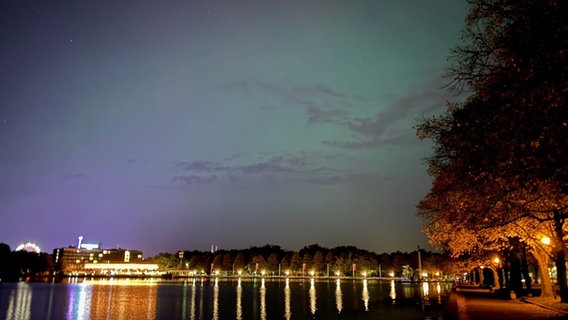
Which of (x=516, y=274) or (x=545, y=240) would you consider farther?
(x=516, y=274)

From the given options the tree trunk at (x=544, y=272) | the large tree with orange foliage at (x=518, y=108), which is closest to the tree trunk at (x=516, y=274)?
the tree trunk at (x=544, y=272)

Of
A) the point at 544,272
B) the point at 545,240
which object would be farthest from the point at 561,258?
the point at 544,272

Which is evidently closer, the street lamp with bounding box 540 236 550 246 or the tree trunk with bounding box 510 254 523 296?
the street lamp with bounding box 540 236 550 246

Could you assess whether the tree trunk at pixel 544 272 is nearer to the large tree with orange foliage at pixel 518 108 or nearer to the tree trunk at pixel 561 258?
the tree trunk at pixel 561 258

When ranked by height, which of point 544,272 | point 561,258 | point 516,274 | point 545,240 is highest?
point 545,240

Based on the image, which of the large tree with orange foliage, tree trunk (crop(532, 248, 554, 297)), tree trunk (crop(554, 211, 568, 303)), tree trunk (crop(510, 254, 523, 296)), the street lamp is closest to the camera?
the large tree with orange foliage

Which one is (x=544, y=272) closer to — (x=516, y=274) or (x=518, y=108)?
(x=516, y=274)

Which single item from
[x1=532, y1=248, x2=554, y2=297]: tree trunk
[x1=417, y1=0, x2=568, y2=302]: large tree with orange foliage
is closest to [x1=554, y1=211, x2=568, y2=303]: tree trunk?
[x1=532, y1=248, x2=554, y2=297]: tree trunk

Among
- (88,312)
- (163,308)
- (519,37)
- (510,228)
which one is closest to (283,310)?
(163,308)

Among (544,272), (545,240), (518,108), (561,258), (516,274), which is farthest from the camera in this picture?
(516,274)

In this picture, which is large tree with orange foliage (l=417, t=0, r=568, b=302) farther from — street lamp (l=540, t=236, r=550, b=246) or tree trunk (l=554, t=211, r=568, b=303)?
street lamp (l=540, t=236, r=550, b=246)

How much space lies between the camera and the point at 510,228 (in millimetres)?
32906

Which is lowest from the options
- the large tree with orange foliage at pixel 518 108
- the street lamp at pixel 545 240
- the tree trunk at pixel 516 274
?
the tree trunk at pixel 516 274

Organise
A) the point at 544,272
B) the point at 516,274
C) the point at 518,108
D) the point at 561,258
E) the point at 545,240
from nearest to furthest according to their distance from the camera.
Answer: the point at 518,108, the point at 561,258, the point at 545,240, the point at 544,272, the point at 516,274
